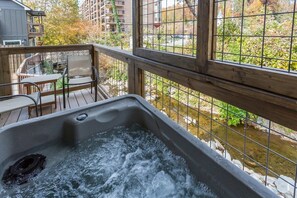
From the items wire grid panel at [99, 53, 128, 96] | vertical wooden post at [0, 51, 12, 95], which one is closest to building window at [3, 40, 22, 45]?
wire grid panel at [99, 53, 128, 96]

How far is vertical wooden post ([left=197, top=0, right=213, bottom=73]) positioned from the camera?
1.53 metres

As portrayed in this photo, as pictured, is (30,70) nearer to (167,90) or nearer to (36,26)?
(167,90)

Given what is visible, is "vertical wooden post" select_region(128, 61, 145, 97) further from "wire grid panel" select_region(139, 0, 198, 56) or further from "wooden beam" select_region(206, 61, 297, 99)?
"wooden beam" select_region(206, 61, 297, 99)

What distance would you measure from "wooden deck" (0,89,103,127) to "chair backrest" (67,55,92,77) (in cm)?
45

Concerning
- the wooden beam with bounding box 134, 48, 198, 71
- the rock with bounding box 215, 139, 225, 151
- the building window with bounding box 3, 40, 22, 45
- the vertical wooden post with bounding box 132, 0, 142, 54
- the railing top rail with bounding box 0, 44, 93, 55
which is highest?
the building window with bounding box 3, 40, 22, 45

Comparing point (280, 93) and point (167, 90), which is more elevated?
point (280, 93)

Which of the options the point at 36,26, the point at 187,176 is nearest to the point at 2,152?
the point at 187,176

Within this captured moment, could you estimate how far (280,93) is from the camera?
3.67 feet

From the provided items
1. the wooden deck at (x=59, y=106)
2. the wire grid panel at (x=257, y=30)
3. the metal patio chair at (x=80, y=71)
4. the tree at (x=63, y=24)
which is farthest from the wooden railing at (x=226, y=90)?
the tree at (x=63, y=24)

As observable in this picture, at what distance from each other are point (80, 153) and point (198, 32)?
1.30 metres

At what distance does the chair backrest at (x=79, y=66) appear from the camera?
4012mm

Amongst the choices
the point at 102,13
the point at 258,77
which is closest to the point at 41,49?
the point at 258,77

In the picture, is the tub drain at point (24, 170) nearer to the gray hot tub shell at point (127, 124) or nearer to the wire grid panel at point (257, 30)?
the gray hot tub shell at point (127, 124)

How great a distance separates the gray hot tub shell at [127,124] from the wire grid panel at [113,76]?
158cm
